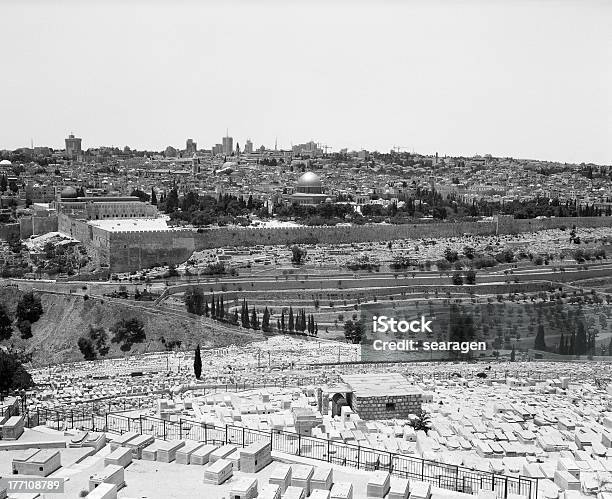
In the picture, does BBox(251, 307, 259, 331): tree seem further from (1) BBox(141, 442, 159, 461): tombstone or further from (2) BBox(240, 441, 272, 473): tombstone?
(2) BBox(240, 441, 272, 473): tombstone

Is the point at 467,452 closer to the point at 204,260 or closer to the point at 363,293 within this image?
the point at 363,293

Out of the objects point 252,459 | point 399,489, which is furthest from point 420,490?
point 252,459

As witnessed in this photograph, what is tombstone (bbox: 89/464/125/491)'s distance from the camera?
7.53 meters

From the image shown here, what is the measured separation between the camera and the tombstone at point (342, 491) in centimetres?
722

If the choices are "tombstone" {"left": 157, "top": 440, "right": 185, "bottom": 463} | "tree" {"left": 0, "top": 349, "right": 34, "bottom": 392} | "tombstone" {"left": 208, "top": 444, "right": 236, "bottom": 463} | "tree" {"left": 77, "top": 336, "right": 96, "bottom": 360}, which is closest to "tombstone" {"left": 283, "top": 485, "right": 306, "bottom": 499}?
"tombstone" {"left": 208, "top": 444, "right": 236, "bottom": 463}

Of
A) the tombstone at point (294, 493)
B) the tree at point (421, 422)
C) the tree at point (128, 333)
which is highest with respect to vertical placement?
the tombstone at point (294, 493)

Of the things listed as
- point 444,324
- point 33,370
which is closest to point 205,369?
point 33,370

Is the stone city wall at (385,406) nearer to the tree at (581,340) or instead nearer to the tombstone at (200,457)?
the tombstone at (200,457)

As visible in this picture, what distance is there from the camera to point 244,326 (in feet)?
68.2

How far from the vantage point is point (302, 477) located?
25.1ft

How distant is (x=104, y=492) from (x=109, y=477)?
1.33ft

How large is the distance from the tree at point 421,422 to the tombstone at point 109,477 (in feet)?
15.7

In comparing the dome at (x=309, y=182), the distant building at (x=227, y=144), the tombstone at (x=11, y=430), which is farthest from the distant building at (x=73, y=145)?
the tombstone at (x=11, y=430)

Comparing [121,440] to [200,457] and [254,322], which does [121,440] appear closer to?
[200,457]
